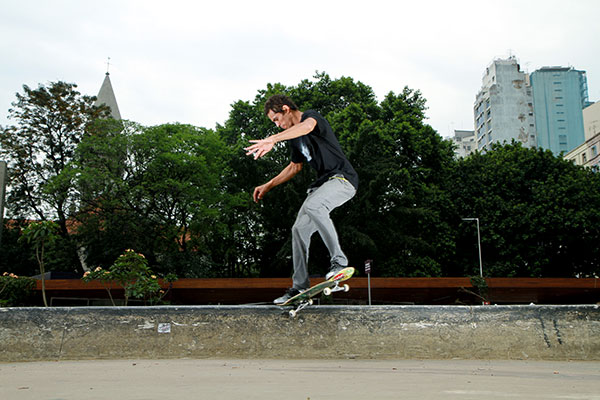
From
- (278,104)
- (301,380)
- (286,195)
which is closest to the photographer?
(301,380)

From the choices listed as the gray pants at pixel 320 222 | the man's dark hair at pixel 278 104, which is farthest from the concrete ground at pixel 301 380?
the man's dark hair at pixel 278 104

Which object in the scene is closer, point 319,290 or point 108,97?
point 319,290

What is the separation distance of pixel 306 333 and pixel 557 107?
86169 millimetres

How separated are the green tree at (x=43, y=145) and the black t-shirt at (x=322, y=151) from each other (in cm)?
2709

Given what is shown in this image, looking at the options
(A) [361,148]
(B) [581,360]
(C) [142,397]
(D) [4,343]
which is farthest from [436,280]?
(C) [142,397]

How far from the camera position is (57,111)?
3194 centimetres

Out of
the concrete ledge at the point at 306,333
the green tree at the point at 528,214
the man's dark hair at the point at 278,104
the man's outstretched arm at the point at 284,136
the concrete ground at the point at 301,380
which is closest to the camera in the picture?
the concrete ground at the point at 301,380

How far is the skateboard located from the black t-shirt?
1.02 m

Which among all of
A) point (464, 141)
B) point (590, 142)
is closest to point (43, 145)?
point (590, 142)

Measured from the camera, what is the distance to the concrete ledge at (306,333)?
18.7 ft

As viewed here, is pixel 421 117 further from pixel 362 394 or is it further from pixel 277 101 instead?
pixel 362 394

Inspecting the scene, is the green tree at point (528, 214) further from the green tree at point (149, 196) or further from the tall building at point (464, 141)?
the tall building at point (464, 141)

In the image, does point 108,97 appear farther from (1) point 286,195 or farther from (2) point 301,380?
(2) point 301,380

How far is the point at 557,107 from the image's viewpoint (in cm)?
8044
